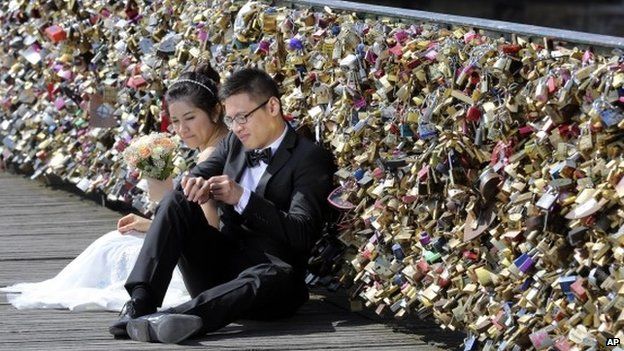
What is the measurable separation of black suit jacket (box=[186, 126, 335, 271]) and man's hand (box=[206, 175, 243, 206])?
6 cm

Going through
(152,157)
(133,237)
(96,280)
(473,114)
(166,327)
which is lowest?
(96,280)

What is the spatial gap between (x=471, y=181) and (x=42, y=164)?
17.0ft

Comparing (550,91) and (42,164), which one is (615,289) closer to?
(550,91)

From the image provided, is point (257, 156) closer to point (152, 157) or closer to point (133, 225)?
point (152, 157)

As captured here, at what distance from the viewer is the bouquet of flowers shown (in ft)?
24.6

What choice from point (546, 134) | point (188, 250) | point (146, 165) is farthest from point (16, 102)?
point (546, 134)

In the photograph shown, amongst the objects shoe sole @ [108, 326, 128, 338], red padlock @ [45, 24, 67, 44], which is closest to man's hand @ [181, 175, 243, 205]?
shoe sole @ [108, 326, 128, 338]

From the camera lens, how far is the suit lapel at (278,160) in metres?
6.99

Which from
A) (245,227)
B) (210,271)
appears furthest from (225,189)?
(210,271)

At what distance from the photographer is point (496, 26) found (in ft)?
19.4

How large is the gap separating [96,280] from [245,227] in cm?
94

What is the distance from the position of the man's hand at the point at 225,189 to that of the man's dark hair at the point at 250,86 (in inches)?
16.0

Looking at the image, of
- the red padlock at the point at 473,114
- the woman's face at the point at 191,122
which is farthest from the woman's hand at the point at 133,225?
the red padlock at the point at 473,114

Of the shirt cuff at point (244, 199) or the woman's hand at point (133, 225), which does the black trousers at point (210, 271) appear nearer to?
the shirt cuff at point (244, 199)
